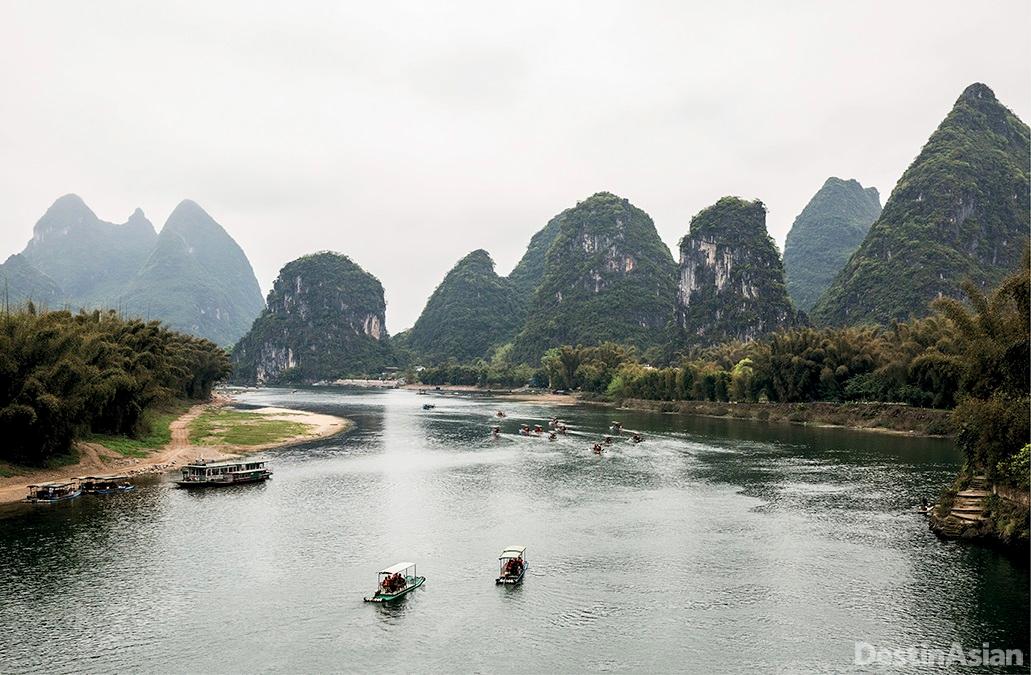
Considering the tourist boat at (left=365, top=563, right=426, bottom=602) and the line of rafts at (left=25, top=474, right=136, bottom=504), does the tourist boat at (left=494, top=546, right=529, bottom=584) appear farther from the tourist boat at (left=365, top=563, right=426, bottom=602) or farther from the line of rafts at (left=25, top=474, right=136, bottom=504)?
the line of rafts at (left=25, top=474, right=136, bottom=504)

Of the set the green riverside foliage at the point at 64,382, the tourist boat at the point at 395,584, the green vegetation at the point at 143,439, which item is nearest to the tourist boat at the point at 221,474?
the green riverside foliage at the point at 64,382

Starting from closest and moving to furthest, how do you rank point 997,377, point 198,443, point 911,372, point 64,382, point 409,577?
1. point 409,577
2. point 997,377
3. point 64,382
4. point 198,443
5. point 911,372

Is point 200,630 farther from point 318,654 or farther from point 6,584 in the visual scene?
point 6,584

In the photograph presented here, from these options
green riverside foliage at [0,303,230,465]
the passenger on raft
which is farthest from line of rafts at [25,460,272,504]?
the passenger on raft

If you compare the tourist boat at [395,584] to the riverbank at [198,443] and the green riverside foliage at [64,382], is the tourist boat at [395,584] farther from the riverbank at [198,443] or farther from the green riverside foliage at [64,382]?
the green riverside foliage at [64,382]

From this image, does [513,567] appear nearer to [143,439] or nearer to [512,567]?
[512,567]

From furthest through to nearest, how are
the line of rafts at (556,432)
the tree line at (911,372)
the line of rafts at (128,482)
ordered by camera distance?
the line of rafts at (556,432)
the line of rafts at (128,482)
the tree line at (911,372)

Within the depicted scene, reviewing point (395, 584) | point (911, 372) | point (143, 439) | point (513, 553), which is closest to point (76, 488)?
point (143, 439)
